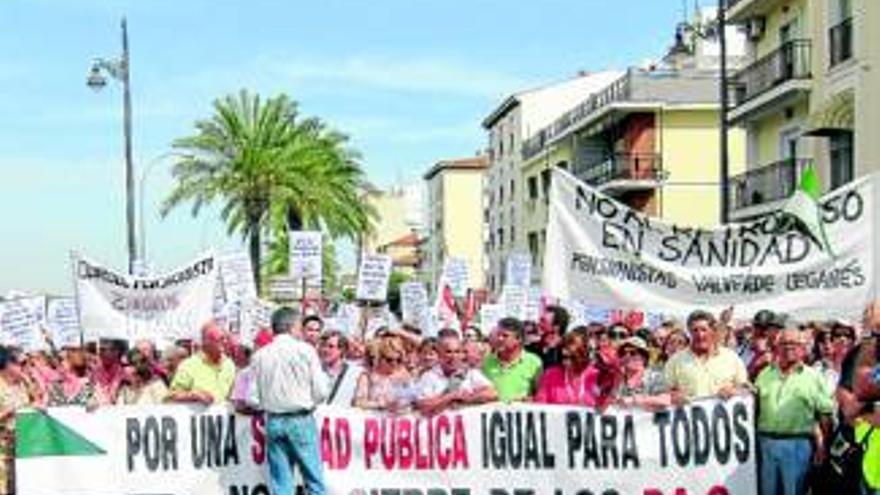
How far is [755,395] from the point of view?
1098 cm

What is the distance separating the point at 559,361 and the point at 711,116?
53.5 metres

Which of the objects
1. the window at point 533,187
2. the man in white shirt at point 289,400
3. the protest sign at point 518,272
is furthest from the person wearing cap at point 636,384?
the window at point 533,187

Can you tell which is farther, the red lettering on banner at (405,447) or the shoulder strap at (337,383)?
the shoulder strap at (337,383)

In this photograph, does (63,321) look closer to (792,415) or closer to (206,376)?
(206,376)

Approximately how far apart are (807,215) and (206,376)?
4.51m

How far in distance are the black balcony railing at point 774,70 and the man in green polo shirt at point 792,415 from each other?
29.1 m

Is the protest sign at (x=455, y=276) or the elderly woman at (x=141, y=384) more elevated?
the protest sign at (x=455, y=276)

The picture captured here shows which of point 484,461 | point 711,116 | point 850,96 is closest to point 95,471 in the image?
point 484,461

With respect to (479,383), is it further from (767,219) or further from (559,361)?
(767,219)

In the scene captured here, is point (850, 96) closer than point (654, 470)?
No

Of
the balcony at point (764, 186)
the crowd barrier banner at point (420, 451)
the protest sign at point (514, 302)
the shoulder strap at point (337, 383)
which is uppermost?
the balcony at point (764, 186)

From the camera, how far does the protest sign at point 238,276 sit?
17.7m

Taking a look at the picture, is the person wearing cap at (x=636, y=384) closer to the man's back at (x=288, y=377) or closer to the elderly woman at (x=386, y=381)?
the elderly woman at (x=386, y=381)

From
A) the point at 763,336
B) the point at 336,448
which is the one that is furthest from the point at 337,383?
the point at 763,336
